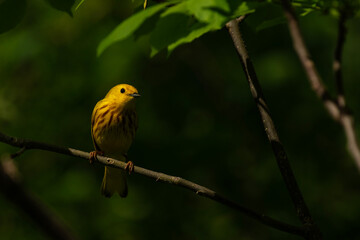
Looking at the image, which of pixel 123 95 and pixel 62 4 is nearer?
pixel 62 4

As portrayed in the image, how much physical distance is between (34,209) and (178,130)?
24.1ft

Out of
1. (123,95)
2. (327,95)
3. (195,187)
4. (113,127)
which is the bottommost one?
(113,127)

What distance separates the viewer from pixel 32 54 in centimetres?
819

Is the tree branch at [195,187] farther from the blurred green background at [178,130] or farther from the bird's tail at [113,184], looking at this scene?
the blurred green background at [178,130]

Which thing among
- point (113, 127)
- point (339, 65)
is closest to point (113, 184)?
point (113, 127)

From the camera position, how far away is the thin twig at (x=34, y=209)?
1035 mm

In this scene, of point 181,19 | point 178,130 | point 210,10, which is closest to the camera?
point 210,10

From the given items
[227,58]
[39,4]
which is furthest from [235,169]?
[39,4]

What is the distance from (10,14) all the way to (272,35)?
20.9 ft

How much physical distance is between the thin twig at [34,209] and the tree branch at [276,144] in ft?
5.43

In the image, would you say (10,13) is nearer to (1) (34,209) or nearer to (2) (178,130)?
(1) (34,209)

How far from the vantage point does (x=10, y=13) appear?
255 centimetres

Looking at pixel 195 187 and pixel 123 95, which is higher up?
pixel 195 187

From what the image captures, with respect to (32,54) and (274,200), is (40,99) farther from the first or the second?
(274,200)
